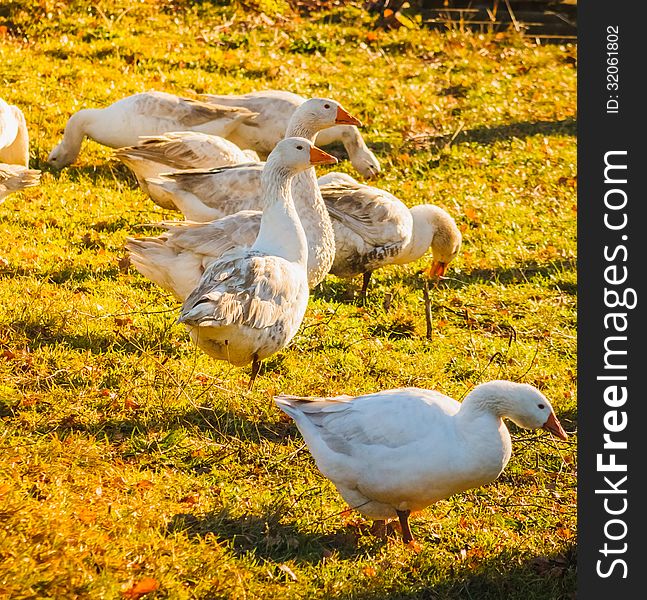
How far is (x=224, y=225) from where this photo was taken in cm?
743

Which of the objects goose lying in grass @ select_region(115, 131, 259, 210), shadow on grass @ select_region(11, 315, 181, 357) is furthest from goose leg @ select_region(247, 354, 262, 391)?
goose lying in grass @ select_region(115, 131, 259, 210)

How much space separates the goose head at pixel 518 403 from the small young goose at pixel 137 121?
253 inches

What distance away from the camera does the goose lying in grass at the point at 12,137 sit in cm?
923

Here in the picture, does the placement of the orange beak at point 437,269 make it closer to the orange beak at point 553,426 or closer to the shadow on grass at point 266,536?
the orange beak at point 553,426

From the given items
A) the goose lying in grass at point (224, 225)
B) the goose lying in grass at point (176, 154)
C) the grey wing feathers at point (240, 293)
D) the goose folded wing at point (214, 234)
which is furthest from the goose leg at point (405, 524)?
the goose lying in grass at point (176, 154)

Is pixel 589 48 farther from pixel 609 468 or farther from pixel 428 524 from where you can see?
pixel 428 524

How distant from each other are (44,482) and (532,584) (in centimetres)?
261

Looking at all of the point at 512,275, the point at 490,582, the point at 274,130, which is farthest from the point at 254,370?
the point at 274,130

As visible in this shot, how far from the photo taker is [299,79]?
45.5ft

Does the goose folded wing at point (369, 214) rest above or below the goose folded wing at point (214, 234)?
below

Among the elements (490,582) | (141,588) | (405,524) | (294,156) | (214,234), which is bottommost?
(490,582)

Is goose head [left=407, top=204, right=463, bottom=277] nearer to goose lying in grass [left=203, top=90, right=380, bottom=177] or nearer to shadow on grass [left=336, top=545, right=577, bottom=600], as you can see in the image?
goose lying in grass [left=203, top=90, right=380, bottom=177]

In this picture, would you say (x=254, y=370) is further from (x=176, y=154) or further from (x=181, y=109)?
(x=181, y=109)

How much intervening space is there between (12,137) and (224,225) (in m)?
3.16
